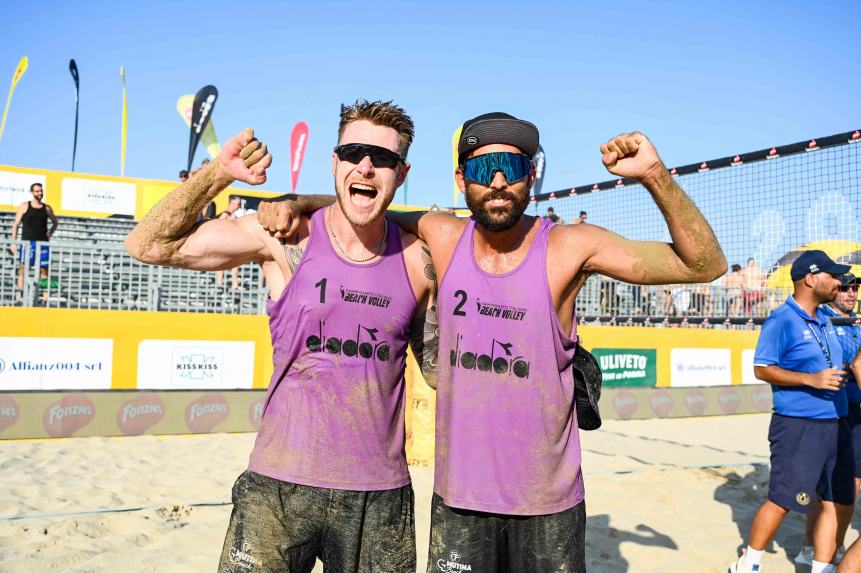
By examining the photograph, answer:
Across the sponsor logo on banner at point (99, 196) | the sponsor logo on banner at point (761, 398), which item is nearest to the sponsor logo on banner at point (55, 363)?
the sponsor logo on banner at point (99, 196)

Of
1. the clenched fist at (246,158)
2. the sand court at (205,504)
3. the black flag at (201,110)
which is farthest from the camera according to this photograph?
the black flag at (201,110)

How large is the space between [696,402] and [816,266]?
8.39m

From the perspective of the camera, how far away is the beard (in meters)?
2.57

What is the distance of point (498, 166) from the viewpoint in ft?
8.46

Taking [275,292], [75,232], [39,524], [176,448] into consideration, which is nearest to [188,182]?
[275,292]

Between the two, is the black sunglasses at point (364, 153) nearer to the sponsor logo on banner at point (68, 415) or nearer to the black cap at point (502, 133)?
the black cap at point (502, 133)

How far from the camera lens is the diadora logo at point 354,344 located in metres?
2.61

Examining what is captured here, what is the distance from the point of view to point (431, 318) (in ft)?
9.33

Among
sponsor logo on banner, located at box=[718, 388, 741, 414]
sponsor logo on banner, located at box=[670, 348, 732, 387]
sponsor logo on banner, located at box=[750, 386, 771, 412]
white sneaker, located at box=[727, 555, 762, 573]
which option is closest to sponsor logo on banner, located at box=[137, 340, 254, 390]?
white sneaker, located at box=[727, 555, 762, 573]

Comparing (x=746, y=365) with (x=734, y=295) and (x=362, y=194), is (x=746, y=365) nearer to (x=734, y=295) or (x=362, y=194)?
(x=734, y=295)

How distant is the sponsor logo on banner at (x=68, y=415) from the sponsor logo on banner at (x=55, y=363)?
9.2 inches

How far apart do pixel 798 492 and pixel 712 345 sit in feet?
29.7

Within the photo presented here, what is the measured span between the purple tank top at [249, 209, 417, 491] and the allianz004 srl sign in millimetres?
9895

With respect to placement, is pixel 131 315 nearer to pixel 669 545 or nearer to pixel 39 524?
pixel 39 524
